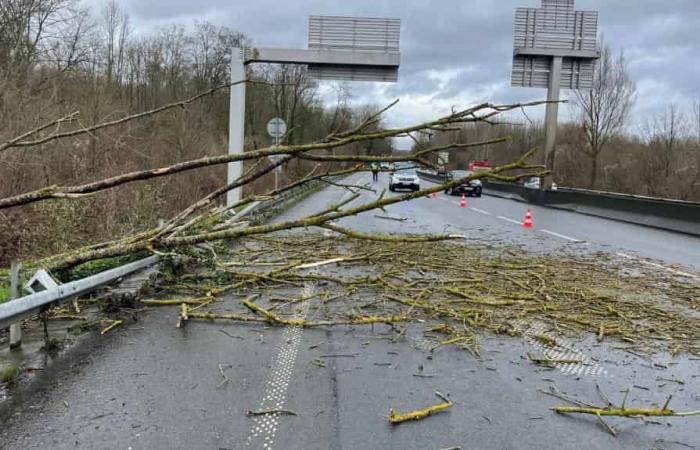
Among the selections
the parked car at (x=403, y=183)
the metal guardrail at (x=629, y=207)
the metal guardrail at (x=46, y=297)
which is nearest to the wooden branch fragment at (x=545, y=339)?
the metal guardrail at (x=46, y=297)

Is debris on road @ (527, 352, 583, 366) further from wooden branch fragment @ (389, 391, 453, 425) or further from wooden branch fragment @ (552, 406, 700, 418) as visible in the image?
wooden branch fragment @ (389, 391, 453, 425)

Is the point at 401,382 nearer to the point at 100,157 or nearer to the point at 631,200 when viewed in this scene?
the point at 100,157

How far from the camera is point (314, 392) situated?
4.07 metres

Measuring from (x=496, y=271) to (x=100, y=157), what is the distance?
10208 millimetres

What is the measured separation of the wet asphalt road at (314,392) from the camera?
3406 millimetres

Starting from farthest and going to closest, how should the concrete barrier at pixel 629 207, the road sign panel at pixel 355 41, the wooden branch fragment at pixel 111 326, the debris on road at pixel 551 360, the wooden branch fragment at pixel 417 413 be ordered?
1. the road sign panel at pixel 355 41
2. the concrete barrier at pixel 629 207
3. the wooden branch fragment at pixel 111 326
4. the debris on road at pixel 551 360
5. the wooden branch fragment at pixel 417 413

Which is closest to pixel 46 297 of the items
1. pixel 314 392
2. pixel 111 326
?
pixel 111 326

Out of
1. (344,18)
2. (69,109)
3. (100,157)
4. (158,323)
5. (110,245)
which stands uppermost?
(344,18)

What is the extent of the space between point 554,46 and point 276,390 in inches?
1141

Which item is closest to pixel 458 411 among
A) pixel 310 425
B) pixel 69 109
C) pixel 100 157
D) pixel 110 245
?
pixel 310 425

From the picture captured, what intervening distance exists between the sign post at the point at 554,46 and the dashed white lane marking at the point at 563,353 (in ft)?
83.2

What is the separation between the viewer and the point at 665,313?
21.9ft

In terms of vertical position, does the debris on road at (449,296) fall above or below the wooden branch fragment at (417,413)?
above

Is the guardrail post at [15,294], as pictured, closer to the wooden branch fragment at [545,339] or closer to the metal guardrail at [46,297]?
the metal guardrail at [46,297]
